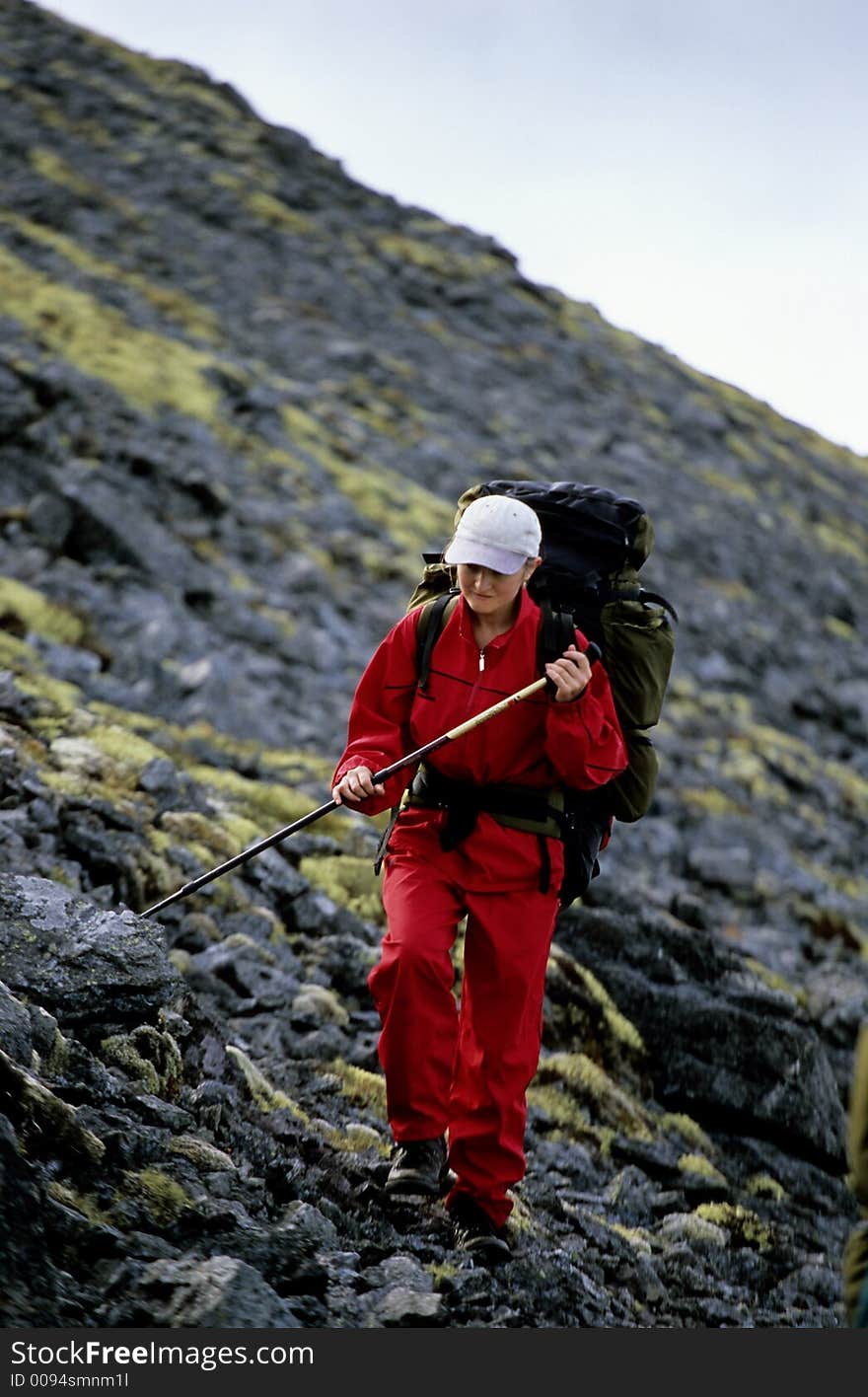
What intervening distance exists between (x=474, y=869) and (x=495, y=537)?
1.32 m

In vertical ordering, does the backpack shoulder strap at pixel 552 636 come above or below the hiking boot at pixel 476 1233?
above

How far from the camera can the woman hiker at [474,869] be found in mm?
4770

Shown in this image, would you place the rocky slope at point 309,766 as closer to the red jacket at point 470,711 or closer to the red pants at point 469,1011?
the red pants at point 469,1011

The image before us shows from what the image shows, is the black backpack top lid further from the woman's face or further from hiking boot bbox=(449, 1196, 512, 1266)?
hiking boot bbox=(449, 1196, 512, 1266)

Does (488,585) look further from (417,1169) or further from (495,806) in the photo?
(417,1169)

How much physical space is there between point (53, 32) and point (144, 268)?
629 inches

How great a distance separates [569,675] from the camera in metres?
4.57

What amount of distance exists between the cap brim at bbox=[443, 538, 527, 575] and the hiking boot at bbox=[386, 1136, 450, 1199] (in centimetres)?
231

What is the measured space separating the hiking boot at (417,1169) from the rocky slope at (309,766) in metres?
0.09

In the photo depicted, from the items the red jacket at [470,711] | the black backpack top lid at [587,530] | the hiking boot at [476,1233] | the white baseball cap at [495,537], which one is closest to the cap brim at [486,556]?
the white baseball cap at [495,537]

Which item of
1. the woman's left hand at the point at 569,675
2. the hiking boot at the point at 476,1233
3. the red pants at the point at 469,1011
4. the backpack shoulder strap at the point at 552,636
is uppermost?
the backpack shoulder strap at the point at 552,636

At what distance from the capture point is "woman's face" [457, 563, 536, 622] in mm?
4730

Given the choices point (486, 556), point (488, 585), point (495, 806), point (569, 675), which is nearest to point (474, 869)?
point (495, 806)

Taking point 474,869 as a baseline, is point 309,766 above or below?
below
